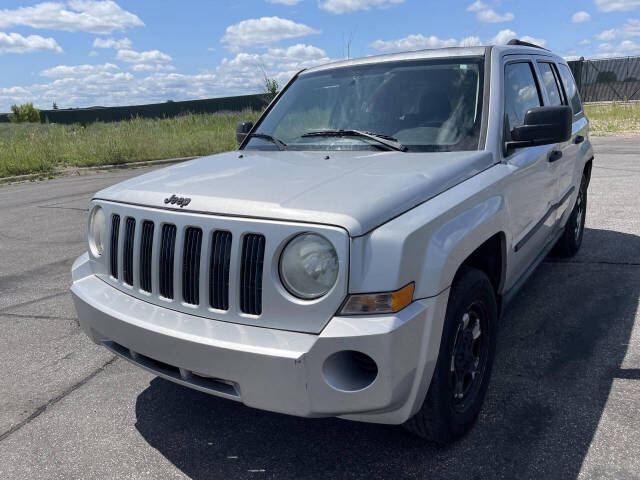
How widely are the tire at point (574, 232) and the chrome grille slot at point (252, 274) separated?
384cm

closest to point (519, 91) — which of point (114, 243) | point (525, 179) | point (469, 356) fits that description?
point (525, 179)

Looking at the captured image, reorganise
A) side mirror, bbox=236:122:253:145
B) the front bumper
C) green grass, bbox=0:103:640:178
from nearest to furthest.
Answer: the front bumper < side mirror, bbox=236:122:253:145 < green grass, bbox=0:103:640:178

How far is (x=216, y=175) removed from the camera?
9.44 feet

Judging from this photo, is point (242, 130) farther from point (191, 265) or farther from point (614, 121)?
point (614, 121)

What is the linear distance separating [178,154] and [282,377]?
52.7 ft

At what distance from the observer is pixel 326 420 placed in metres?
2.91

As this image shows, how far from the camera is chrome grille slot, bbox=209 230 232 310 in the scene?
7.54ft

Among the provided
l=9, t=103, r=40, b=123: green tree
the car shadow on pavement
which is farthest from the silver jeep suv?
l=9, t=103, r=40, b=123: green tree

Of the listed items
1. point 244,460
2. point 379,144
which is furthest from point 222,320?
point 379,144

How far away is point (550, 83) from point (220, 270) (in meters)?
3.41

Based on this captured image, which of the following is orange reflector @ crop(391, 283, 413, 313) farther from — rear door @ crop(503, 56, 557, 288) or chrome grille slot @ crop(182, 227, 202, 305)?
rear door @ crop(503, 56, 557, 288)

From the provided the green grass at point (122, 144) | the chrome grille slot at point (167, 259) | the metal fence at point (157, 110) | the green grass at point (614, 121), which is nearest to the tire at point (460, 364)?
the chrome grille slot at point (167, 259)

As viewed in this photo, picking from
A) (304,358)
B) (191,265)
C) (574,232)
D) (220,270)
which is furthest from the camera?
(574,232)

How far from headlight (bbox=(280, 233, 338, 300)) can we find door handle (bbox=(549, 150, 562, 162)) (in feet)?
7.96
